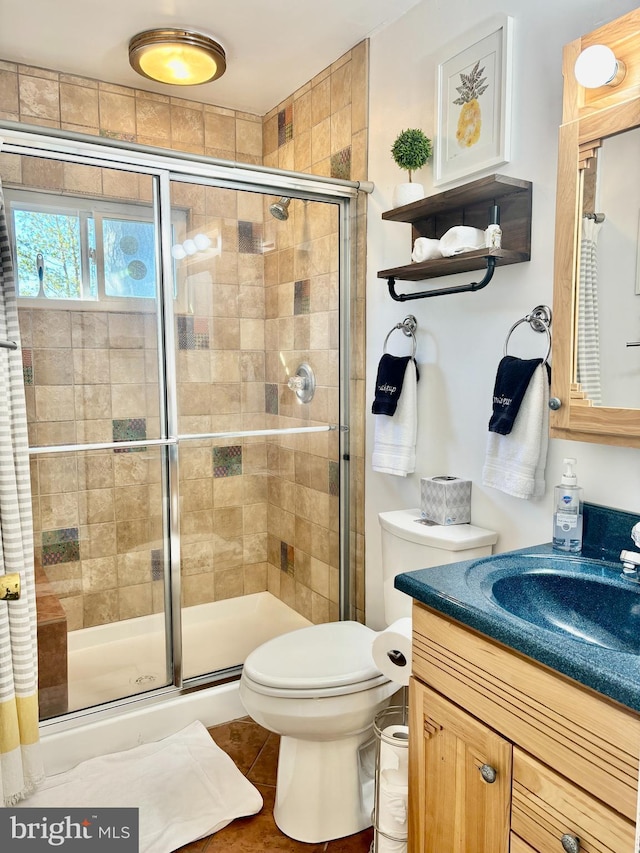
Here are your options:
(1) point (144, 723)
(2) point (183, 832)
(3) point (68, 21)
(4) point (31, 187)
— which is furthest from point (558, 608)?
(3) point (68, 21)

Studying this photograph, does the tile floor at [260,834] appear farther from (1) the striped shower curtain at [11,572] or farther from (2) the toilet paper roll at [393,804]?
(1) the striped shower curtain at [11,572]

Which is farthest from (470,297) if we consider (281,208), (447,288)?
(281,208)

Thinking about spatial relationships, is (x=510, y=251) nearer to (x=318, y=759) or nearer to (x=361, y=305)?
(x=361, y=305)

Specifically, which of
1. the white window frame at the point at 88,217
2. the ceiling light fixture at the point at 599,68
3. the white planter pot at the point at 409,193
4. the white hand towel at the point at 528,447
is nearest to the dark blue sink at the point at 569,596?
the white hand towel at the point at 528,447

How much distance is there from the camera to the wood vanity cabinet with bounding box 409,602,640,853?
94 cm

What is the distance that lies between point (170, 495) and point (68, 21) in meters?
1.70

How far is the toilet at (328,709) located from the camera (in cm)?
169

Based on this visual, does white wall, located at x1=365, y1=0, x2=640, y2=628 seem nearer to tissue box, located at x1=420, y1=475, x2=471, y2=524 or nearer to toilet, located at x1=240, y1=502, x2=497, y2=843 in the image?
tissue box, located at x1=420, y1=475, x2=471, y2=524

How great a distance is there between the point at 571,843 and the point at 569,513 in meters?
0.70

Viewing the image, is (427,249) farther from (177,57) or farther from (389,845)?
(389,845)

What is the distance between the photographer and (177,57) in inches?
93.0

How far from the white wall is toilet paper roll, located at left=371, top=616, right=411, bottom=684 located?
0.47 meters

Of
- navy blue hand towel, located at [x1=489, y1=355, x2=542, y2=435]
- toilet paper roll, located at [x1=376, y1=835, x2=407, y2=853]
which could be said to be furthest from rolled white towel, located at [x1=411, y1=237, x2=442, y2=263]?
toilet paper roll, located at [x1=376, y1=835, x2=407, y2=853]

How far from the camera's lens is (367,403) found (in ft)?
7.91
